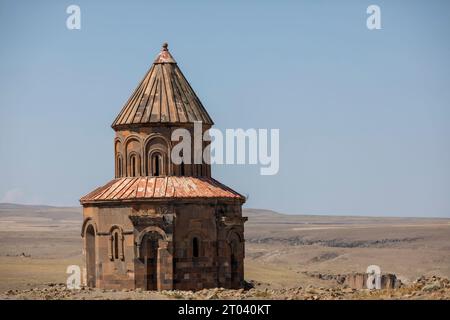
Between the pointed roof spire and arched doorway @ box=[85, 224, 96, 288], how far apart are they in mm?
6110

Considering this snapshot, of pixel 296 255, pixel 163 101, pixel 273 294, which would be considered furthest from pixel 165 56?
pixel 296 255

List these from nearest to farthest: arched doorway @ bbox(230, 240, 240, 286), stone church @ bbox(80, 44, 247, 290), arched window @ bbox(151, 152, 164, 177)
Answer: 1. stone church @ bbox(80, 44, 247, 290)
2. arched window @ bbox(151, 152, 164, 177)
3. arched doorway @ bbox(230, 240, 240, 286)

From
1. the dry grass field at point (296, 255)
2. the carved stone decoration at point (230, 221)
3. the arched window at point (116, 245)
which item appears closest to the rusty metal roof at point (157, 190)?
the carved stone decoration at point (230, 221)

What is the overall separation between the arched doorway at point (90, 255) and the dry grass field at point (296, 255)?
579cm

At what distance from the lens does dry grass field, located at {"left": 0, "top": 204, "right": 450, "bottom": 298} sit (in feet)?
220

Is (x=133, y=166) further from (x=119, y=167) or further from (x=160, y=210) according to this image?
(x=160, y=210)

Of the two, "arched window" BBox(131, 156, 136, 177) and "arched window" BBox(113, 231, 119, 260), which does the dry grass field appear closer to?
"arched window" BBox(113, 231, 119, 260)

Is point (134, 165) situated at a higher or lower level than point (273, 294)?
higher

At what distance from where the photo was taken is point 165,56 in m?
44.6

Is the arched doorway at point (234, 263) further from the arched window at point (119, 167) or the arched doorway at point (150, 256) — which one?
the arched window at point (119, 167)

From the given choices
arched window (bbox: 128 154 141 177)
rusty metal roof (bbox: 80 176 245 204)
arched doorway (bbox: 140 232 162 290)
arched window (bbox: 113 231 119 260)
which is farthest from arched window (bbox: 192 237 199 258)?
arched window (bbox: 128 154 141 177)

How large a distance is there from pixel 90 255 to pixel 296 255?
56310 mm

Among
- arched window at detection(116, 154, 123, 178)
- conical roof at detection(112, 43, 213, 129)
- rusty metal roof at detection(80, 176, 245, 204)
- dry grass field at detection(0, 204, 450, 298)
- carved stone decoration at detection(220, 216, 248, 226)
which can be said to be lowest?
dry grass field at detection(0, 204, 450, 298)

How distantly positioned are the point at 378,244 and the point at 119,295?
8208 cm
